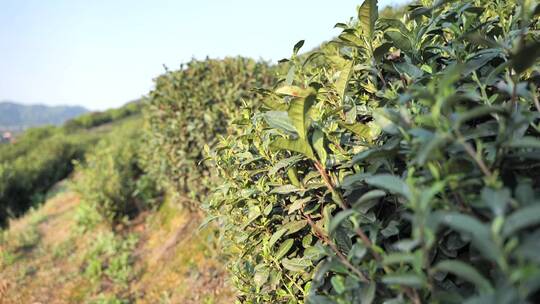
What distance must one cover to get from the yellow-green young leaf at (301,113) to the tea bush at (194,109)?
361cm

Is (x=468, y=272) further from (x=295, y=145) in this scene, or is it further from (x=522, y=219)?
(x=295, y=145)

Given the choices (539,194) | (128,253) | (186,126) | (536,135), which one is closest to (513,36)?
(536,135)

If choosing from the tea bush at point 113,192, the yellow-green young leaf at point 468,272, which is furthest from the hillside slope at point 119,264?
the yellow-green young leaf at point 468,272

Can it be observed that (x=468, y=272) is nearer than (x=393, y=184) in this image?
Yes

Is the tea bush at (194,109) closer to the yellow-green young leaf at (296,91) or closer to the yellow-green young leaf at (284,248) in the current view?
the yellow-green young leaf at (284,248)

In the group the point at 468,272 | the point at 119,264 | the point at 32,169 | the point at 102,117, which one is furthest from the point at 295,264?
the point at 102,117

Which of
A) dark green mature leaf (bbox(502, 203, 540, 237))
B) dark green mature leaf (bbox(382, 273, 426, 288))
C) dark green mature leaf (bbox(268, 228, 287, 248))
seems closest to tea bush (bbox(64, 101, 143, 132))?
dark green mature leaf (bbox(268, 228, 287, 248))

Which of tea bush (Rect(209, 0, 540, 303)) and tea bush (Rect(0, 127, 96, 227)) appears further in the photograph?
tea bush (Rect(0, 127, 96, 227))

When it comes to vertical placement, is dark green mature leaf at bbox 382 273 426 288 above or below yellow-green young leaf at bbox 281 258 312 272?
above

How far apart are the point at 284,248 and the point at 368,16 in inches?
35.0

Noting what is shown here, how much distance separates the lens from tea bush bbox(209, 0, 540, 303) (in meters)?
0.77

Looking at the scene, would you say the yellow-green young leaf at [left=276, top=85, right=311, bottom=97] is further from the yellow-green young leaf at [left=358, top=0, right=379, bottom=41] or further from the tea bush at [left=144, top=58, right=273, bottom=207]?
the tea bush at [left=144, top=58, right=273, bottom=207]

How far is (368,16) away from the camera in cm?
142

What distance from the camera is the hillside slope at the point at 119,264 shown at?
4551 millimetres
